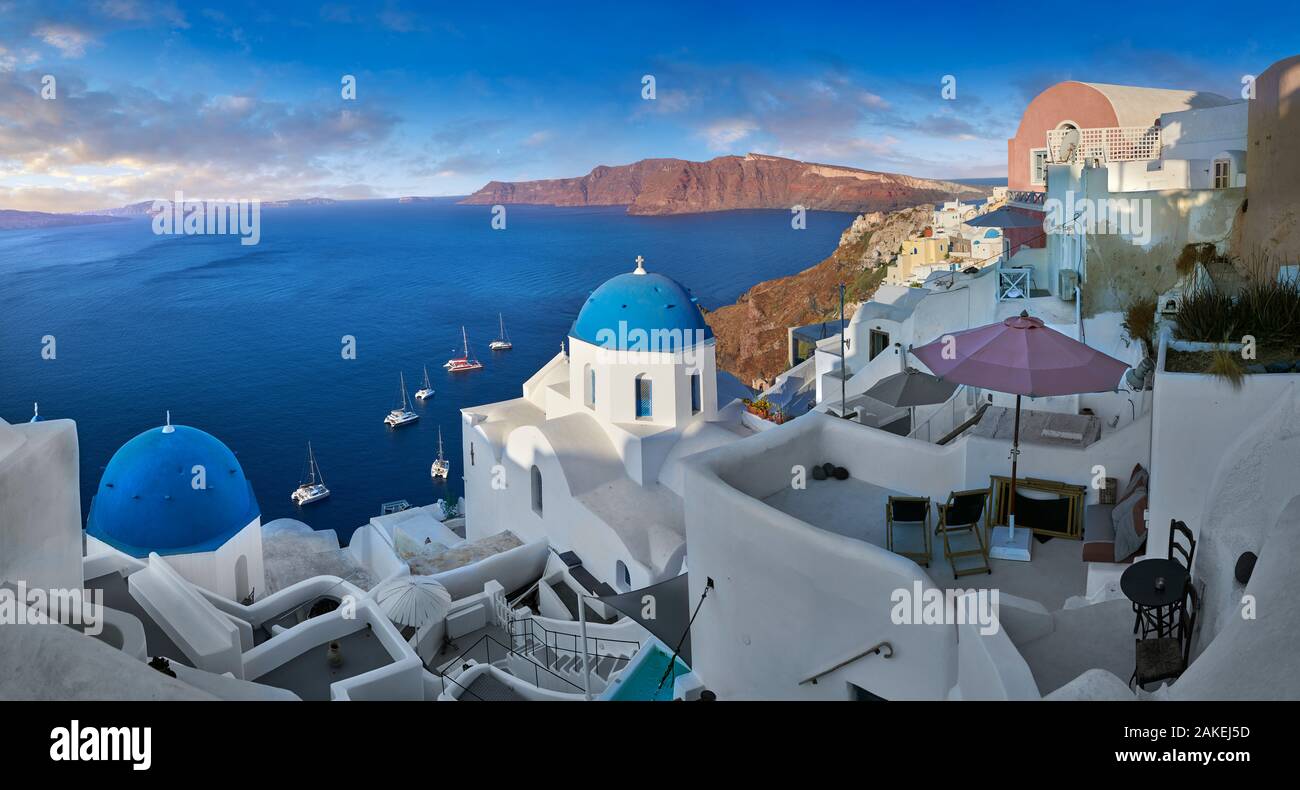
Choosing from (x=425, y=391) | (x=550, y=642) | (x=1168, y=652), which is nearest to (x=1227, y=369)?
(x=1168, y=652)

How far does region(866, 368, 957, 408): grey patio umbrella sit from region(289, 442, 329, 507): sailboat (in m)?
41.9

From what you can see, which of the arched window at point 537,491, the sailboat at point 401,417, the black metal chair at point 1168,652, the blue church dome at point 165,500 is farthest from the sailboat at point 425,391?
the black metal chair at point 1168,652

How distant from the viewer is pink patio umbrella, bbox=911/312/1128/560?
749 cm

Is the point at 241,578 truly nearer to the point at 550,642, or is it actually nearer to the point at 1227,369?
the point at 550,642

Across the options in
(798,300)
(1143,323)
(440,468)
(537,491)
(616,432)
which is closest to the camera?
(1143,323)

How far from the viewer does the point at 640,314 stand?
18.7 metres

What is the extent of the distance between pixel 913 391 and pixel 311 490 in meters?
42.9

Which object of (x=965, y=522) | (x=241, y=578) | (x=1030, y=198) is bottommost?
(x=241, y=578)

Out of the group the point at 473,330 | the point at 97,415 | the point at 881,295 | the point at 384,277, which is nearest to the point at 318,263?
the point at 384,277

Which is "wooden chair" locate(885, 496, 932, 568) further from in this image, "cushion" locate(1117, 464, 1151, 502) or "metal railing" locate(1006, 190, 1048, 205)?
"metal railing" locate(1006, 190, 1048, 205)

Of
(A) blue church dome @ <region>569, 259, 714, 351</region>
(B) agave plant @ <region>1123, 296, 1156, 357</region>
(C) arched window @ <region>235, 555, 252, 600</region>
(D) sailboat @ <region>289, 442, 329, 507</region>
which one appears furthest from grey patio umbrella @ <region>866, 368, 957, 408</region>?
(D) sailboat @ <region>289, 442, 329, 507</region>

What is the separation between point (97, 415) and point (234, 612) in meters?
55.4

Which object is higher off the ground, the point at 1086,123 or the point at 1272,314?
the point at 1086,123

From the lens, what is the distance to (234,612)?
15.6 meters
